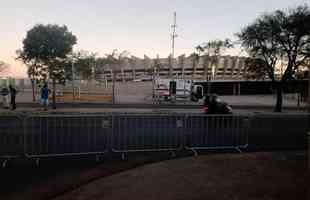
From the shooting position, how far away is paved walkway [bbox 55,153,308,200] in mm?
4066

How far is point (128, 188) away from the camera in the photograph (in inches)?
170

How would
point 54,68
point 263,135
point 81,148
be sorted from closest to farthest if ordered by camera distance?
point 81,148 → point 263,135 → point 54,68

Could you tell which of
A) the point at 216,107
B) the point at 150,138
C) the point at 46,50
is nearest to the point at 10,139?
the point at 150,138

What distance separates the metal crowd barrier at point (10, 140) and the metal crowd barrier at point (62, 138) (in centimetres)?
22

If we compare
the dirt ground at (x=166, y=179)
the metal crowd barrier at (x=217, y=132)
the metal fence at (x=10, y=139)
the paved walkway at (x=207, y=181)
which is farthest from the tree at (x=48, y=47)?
the paved walkway at (x=207, y=181)

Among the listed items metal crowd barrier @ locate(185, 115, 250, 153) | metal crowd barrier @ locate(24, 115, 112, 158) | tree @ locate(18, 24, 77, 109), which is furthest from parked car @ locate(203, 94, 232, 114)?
tree @ locate(18, 24, 77, 109)

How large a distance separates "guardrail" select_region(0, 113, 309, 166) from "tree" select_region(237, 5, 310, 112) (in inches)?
530

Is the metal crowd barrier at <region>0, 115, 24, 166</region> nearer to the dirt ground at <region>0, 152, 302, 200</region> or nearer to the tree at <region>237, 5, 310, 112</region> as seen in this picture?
the dirt ground at <region>0, 152, 302, 200</region>

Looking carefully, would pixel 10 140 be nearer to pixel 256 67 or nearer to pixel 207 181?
pixel 207 181

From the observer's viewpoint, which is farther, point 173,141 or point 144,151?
point 173,141

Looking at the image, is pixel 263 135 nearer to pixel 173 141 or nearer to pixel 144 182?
pixel 173 141

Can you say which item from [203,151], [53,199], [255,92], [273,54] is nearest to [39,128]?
[53,199]

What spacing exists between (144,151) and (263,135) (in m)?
4.64

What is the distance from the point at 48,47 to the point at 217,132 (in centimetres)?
1739
